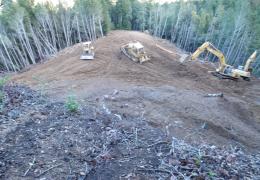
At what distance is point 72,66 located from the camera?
15359mm

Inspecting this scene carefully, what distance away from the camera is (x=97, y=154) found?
4.39 metres

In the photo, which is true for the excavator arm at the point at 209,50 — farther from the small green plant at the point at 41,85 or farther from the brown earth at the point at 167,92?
the small green plant at the point at 41,85

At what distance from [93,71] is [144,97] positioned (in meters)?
5.25

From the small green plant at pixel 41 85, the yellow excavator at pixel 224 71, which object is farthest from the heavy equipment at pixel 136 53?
the small green plant at pixel 41 85

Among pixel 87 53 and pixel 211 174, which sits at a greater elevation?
pixel 211 174

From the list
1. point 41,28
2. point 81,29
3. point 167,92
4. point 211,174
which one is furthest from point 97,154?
point 81,29

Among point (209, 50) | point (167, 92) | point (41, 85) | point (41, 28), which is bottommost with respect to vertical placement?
point (41, 28)

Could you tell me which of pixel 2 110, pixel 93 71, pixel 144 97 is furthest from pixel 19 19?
pixel 2 110

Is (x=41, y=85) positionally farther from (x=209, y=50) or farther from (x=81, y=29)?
(x=81, y=29)

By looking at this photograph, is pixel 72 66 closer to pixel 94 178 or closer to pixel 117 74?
pixel 117 74

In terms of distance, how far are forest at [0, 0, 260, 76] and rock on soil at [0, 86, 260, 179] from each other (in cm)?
1923

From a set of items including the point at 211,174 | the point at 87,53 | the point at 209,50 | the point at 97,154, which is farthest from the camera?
the point at 87,53

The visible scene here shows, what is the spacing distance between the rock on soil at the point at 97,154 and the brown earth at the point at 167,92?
4.91 feet

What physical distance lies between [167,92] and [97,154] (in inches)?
280
